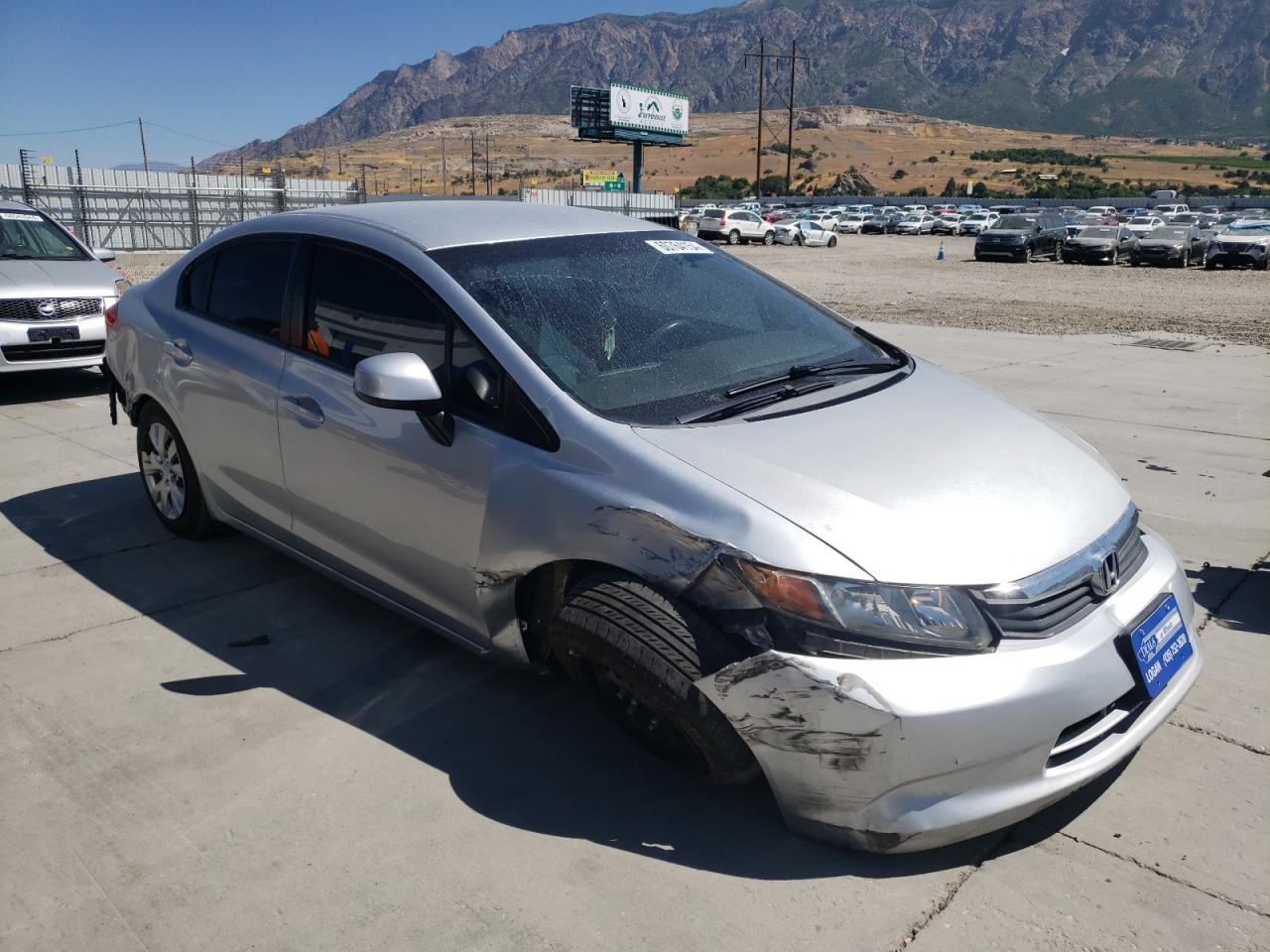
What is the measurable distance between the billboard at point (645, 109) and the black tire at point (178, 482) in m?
61.2

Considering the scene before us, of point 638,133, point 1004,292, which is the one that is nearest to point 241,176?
point 1004,292

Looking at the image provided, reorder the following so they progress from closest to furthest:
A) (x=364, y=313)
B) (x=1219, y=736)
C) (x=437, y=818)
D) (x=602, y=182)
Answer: (x=437, y=818) < (x=1219, y=736) < (x=364, y=313) < (x=602, y=182)

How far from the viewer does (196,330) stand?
14.9ft

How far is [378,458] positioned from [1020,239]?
111ft

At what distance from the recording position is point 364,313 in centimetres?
372

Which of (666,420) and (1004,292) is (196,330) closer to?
(666,420)

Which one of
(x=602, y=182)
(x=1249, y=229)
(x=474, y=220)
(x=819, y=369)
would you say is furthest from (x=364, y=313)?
(x=602, y=182)

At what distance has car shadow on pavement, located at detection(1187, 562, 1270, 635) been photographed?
4.25 metres

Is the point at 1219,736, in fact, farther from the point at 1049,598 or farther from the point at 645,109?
the point at 645,109

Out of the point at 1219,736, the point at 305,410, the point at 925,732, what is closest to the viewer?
the point at 925,732

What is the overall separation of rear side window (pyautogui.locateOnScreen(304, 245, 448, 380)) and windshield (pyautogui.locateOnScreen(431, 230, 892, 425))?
0.18 metres

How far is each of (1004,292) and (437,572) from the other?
20637 millimetres

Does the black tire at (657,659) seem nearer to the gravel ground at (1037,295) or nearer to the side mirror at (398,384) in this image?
the side mirror at (398,384)

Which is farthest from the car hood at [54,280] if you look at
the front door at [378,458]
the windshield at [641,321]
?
the windshield at [641,321]
